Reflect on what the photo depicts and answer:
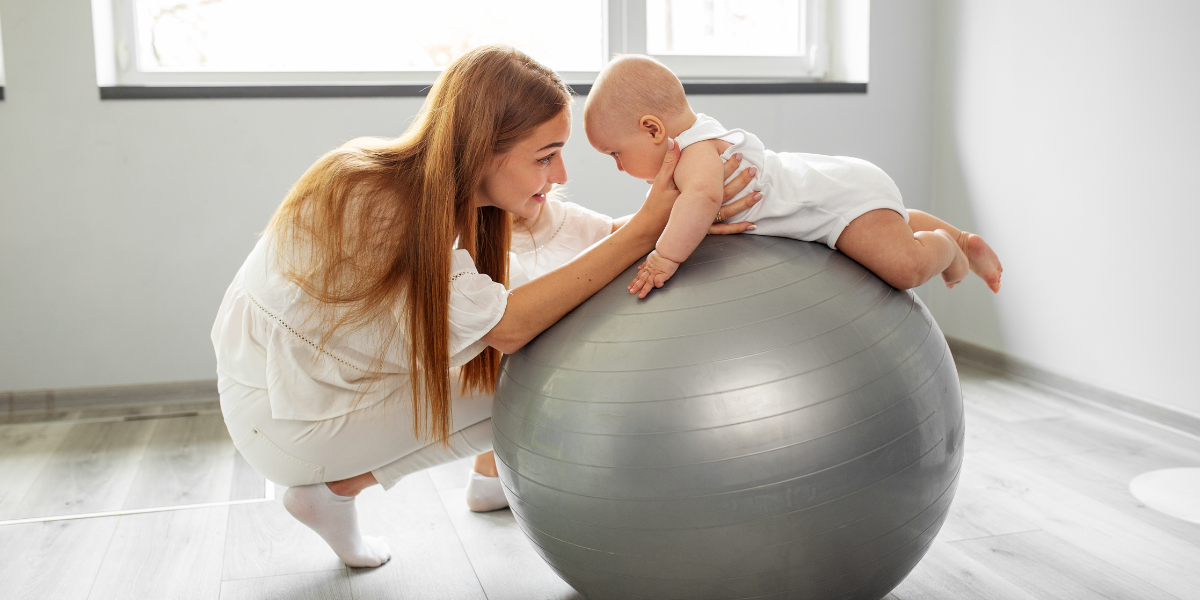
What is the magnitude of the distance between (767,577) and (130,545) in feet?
4.38

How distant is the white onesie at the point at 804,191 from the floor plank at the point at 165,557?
1.16m

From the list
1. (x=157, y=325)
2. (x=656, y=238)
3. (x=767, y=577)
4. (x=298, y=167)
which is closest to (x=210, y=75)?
(x=298, y=167)

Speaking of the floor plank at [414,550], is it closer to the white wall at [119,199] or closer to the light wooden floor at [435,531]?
the light wooden floor at [435,531]

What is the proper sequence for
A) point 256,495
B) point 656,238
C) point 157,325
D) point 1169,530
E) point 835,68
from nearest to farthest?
point 656,238 < point 1169,530 < point 256,495 < point 157,325 < point 835,68

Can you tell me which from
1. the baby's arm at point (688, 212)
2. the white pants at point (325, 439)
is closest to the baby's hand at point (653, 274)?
the baby's arm at point (688, 212)

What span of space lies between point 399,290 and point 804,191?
650mm

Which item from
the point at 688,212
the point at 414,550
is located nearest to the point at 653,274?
the point at 688,212

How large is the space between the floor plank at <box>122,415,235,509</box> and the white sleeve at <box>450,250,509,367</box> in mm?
1018

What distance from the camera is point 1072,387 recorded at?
8.73 ft

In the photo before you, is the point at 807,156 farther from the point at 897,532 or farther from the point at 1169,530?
the point at 1169,530

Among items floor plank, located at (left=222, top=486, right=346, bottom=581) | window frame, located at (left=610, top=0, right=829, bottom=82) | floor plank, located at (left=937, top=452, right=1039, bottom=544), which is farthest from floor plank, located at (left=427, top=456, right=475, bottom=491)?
window frame, located at (left=610, top=0, right=829, bottom=82)

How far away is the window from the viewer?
115 inches

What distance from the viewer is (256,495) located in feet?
6.83

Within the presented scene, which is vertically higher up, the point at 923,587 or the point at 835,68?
the point at 835,68
